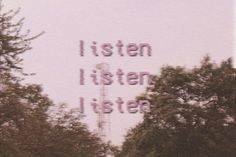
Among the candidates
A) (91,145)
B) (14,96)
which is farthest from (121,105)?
(14,96)

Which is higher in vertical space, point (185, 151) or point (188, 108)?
point (188, 108)

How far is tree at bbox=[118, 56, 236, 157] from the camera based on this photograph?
29.5 metres

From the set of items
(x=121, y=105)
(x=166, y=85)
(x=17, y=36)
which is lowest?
(x=121, y=105)

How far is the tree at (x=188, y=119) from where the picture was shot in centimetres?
2953

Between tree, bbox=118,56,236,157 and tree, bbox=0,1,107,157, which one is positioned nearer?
tree, bbox=0,1,107,157

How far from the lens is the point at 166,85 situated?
31016 millimetres

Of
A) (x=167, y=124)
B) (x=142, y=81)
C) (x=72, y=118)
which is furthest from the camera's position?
(x=142, y=81)

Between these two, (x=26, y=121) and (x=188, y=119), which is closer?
(x=26, y=121)

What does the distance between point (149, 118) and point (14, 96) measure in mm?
10324

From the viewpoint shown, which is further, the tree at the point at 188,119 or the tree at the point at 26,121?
the tree at the point at 188,119

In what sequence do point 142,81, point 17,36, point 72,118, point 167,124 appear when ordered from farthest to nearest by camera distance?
point 142,81 → point 72,118 → point 167,124 → point 17,36

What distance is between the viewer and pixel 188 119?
30.0 m

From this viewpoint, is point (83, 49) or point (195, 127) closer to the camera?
point (195, 127)

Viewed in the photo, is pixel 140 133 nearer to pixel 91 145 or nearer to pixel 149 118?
pixel 149 118
